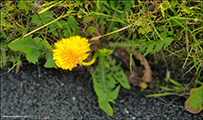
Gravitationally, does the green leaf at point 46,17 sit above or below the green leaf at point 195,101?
above

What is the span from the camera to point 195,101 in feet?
4.80

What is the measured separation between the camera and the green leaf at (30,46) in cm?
131

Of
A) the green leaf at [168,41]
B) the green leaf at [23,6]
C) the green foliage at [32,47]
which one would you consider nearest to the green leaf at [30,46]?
the green foliage at [32,47]

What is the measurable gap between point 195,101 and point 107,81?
0.82 m

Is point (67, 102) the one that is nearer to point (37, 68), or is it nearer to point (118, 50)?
point (37, 68)

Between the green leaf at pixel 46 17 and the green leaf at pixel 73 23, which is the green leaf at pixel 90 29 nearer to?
the green leaf at pixel 73 23

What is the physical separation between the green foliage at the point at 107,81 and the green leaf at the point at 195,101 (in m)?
0.55

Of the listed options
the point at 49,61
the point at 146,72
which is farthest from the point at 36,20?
the point at 146,72

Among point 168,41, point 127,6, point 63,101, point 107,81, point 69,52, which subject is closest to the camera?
point 69,52

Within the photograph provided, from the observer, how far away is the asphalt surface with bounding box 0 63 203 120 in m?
1.54

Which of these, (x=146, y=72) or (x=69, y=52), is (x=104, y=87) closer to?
(x=146, y=72)

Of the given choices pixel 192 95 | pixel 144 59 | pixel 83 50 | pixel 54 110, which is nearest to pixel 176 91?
pixel 192 95

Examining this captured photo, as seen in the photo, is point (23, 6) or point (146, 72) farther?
point (146, 72)

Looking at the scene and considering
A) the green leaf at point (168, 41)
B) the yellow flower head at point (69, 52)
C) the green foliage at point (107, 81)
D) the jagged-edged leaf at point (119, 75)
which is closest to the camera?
the yellow flower head at point (69, 52)
